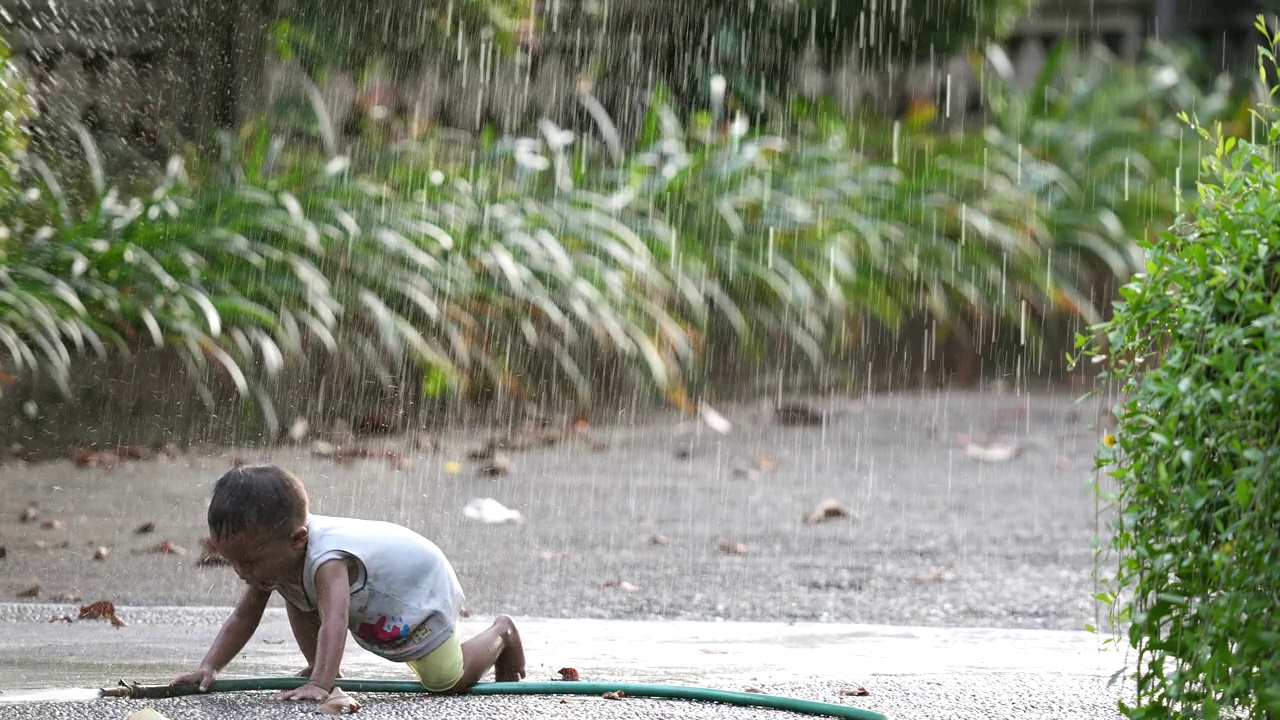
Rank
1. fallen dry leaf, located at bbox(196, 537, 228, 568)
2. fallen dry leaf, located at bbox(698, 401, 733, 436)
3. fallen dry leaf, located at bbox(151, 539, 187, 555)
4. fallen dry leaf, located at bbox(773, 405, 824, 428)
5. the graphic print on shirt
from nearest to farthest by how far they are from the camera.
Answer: the graphic print on shirt → fallen dry leaf, located at bbox(196, 537, 228, 568) → fallen dry leaf, located at bbox(151, 539, 187, 555) → fallen dry leaf, located at bbox(698, 401, 733, 436) → fallen dry leaf, located at bbox(773, 405, 824, 428)

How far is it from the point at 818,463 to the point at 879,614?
8.42 ft

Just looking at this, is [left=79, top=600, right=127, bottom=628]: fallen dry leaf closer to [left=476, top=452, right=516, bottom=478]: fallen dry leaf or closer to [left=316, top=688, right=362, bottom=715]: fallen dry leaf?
[left=316, top=688, right=362, bottom=715]: fallen dry leaf

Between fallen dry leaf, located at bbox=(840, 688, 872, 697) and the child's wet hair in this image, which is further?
fallen dry leaf, located at bbox=(840, 688, 872, 697)

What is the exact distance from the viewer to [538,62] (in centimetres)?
1006

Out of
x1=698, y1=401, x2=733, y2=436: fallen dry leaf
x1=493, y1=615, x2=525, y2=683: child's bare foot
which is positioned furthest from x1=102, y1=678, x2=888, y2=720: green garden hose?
x1=698, y1=401, x2=733, y2=436: fallen dry leaf

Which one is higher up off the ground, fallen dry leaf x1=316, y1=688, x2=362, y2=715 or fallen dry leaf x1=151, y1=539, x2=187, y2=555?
fallen dry leaf x1=316, y1=688, x2=362, y2=715

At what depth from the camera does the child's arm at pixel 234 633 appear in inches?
121

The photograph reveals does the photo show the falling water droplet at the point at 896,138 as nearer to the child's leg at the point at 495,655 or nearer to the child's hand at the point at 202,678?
the child's leg at the point at 495,655

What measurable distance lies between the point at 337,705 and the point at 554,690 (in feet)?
1.56

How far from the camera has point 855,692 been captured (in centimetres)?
312

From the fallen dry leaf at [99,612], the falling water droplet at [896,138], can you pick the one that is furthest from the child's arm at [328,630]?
the falling water droplet at [896,138]

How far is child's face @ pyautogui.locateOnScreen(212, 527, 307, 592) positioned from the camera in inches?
116

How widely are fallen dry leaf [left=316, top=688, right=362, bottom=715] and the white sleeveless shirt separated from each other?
208 millimetres

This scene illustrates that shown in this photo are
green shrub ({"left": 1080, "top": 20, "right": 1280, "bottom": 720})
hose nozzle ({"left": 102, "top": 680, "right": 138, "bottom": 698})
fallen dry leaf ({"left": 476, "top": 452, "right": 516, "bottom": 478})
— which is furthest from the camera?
fallen dry leaf ({"left": 476, "top": 452, "right": 516, "bottom": 478})
